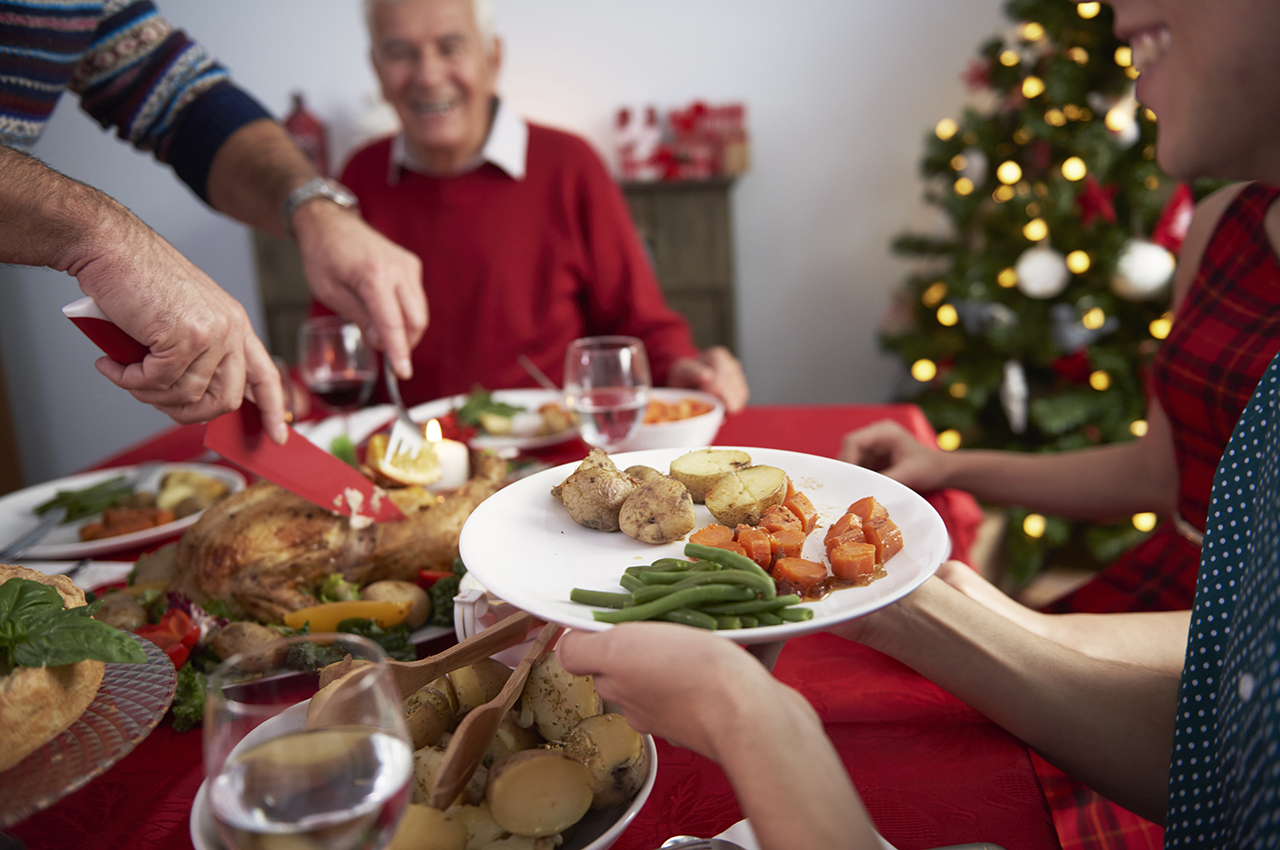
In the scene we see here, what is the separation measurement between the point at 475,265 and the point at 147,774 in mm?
2206

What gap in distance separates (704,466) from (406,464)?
588 millimetres

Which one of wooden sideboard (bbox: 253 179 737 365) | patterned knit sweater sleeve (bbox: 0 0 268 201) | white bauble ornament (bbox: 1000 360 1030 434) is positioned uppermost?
patterned knit sweater sleeve (bbox: 0 0 268 201)

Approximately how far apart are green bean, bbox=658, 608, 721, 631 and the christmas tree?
2.94 meters

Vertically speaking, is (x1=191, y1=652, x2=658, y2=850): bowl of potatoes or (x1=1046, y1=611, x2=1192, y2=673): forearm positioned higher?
(x1=191, y1=652, x2=658, y2=850): bowl of potatoes

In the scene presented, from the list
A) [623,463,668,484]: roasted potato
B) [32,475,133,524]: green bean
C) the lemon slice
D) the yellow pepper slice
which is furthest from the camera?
[32,475,133,524]: green bean

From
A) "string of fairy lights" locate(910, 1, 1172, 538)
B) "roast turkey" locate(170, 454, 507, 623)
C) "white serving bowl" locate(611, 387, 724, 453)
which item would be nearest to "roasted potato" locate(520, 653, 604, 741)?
"roast turkey" locate(170, 454, 507, 623)

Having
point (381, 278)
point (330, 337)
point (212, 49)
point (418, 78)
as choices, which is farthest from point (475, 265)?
point (212, 49)

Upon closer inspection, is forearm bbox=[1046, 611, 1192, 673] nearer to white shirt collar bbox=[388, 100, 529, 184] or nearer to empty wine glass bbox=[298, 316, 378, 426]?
empty wine glass bbox=[298, 316, 378, 426]

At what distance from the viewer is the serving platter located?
1.77 feet

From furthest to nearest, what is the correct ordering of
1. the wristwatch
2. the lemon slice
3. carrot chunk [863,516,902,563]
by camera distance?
the wristwatch
the lemon slice
carrot chunk [863,516,902,563]

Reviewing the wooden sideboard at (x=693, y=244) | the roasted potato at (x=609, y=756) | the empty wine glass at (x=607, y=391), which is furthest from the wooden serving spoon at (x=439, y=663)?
the wooden sideboard at (x=693, y=244)

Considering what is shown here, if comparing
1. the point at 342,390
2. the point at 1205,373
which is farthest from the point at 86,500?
the point at 1205,373

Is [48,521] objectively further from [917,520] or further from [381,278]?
[917,520]

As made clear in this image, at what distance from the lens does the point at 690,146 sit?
14.9ft
